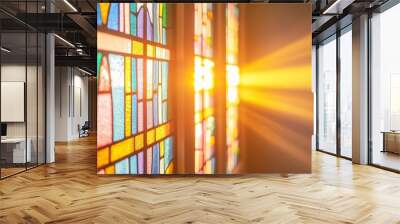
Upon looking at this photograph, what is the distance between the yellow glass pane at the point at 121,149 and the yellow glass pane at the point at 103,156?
80 millimetres

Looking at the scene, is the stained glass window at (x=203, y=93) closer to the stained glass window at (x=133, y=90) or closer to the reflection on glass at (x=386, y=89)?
the stained glass window at (x=133, y=90)

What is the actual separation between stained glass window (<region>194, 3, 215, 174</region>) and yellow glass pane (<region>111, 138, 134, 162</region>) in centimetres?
109

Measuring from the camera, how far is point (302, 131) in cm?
589

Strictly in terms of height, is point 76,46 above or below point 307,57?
above

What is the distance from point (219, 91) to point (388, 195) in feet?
9.47

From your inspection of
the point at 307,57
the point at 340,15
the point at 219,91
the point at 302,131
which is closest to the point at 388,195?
the point at 302,131

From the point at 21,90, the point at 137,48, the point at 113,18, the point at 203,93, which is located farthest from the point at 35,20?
the point at 203,93

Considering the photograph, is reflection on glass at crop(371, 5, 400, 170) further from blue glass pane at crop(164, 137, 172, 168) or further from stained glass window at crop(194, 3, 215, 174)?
blue glass pane at crop(164, 137, 172, 168)

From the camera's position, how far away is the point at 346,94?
27.5ft

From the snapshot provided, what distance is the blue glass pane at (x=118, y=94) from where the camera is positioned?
18.8 feet

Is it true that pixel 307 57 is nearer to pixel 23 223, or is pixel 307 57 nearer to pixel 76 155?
pixel 23 223

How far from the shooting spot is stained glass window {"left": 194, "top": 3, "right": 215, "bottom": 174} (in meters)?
5.88

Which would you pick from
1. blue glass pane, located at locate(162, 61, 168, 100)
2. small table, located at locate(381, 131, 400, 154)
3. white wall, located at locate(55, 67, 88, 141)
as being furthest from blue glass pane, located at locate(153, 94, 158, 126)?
white wall, located at locate(55, 67, 88, 141)

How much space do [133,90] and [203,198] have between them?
2283 millimetres
